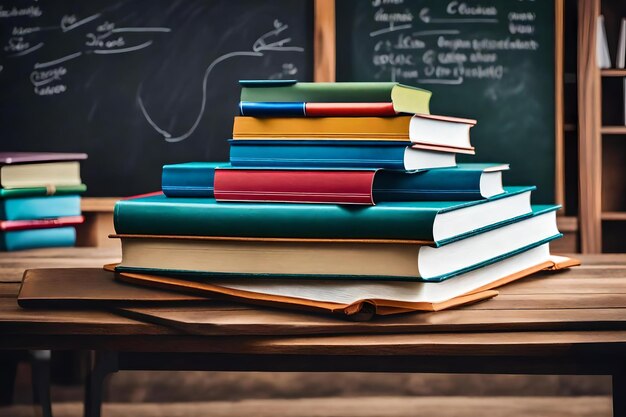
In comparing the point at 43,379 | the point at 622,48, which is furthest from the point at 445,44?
the point at 43,379

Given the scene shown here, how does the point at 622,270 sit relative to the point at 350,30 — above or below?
below

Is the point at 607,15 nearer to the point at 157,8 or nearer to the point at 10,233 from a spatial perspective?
the point at 157,8

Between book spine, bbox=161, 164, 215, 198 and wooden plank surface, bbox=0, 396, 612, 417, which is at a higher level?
book spine, bbox=161, 164, 215, 198

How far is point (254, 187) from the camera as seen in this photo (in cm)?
97

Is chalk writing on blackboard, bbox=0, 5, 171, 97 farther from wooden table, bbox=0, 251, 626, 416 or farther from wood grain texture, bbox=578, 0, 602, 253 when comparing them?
wooden table, bbox=0, 251, 626, 416

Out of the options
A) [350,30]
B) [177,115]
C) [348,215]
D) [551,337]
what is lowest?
[551,337]

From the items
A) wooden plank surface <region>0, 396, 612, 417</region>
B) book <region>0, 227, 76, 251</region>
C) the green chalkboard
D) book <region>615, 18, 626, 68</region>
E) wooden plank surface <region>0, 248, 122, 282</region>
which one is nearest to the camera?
wooden plank surface <region>0, 248, 122, 282</region>

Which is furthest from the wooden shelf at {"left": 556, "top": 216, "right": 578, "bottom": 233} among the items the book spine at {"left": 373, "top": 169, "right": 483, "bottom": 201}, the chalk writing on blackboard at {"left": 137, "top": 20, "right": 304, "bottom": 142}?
the book spine at {"left": 373, "top": 169, "right": 483, "bottom": 201}

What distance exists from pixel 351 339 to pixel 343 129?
0.27 meters

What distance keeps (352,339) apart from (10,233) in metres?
1.24

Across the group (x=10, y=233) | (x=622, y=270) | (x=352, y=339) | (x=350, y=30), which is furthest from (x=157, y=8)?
(x=352, y=339)

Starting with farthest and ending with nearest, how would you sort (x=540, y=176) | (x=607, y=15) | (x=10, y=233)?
(x=607, y=15), (x=540, y=176), (x=10, y=233)

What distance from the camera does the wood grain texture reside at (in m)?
3.04

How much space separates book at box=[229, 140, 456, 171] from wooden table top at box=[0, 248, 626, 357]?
0.18 m
